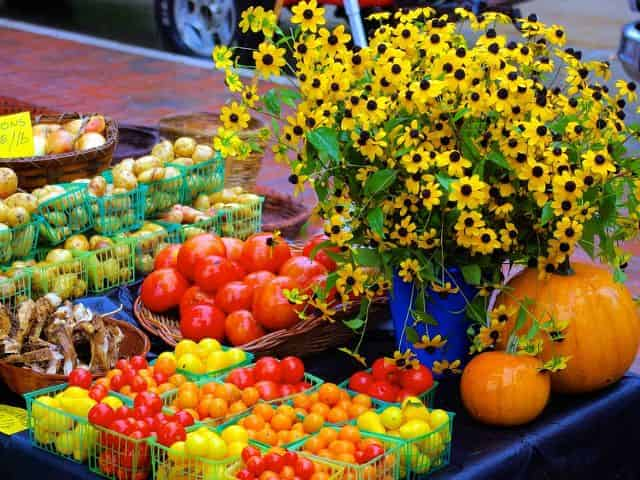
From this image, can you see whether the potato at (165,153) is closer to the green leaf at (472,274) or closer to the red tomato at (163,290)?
the red tomato at (163,290)

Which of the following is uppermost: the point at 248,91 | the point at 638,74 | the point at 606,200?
the point at 248,91

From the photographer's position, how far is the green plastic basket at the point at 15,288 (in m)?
2.94

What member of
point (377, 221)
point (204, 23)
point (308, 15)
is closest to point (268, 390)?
point (377, 221)

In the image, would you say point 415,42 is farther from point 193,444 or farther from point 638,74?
point 638,74

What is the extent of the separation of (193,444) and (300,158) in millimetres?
671

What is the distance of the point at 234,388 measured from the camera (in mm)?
2342

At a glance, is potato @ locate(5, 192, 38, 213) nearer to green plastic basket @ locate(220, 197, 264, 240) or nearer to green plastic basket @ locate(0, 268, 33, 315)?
green plastic basket @ locate(0, 268, 33, 315)

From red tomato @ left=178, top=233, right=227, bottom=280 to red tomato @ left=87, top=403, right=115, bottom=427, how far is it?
819 millimetres

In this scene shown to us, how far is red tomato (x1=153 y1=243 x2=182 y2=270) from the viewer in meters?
3.09

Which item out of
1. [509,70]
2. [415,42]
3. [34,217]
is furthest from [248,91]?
[34,217]

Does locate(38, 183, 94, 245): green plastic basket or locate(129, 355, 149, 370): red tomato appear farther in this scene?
locate(38, 183, 94, 245): green plastic basket

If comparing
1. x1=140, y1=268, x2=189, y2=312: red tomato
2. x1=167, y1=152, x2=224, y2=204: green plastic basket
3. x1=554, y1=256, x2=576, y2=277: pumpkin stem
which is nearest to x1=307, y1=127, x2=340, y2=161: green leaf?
x1=554, y1=256, x2=576, y2=277: pumpkin stem

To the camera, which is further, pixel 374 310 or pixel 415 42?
pixel 374 310

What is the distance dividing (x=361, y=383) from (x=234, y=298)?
549 mm
